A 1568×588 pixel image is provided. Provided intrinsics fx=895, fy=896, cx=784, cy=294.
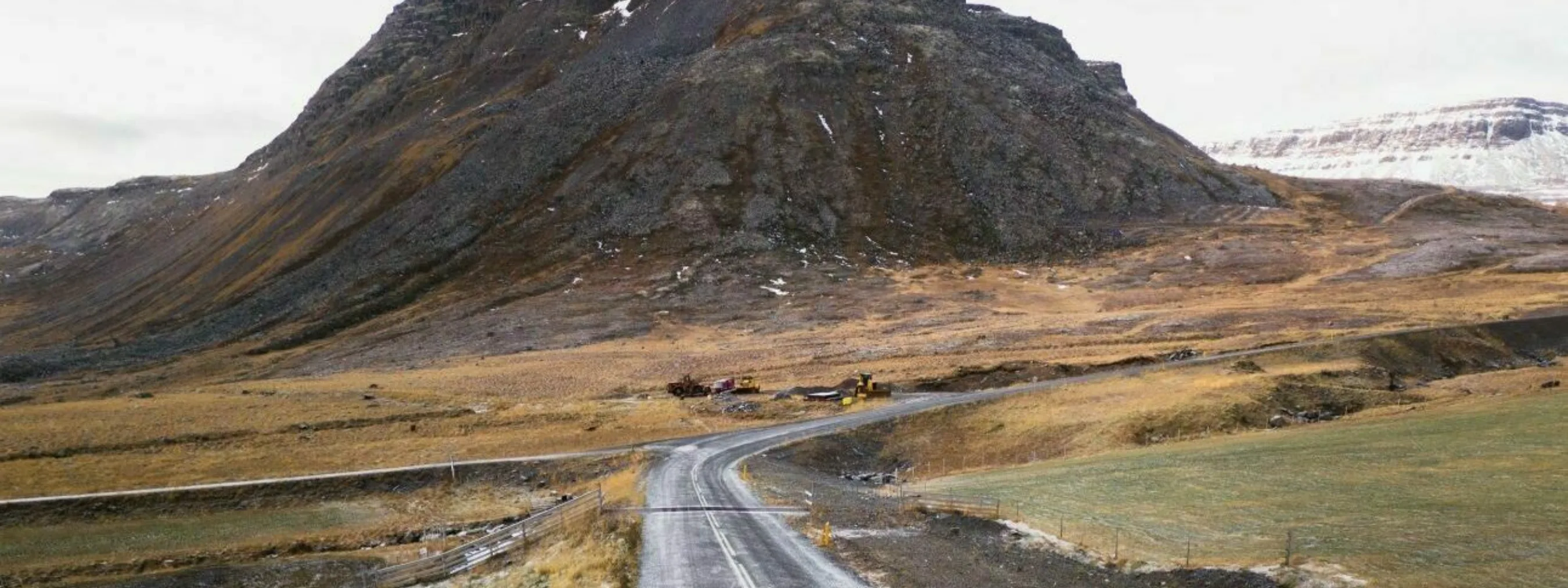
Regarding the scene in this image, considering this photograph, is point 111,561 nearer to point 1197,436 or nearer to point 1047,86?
point 1197,436

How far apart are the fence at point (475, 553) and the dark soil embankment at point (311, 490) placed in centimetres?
1128

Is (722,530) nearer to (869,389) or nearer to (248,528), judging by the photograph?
(248,528)

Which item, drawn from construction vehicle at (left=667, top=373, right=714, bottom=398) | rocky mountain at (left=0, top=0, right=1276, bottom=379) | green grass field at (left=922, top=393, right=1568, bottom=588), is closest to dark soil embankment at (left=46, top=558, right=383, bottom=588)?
green grass field at (left=922, top=393, right=1568, bottom=588)

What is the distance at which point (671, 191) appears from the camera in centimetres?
12988

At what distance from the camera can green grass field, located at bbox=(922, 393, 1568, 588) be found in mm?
16406

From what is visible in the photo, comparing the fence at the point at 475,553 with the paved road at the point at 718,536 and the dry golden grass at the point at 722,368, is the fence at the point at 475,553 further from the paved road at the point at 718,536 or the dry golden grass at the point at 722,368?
the dry golden grass at the point at 722,368

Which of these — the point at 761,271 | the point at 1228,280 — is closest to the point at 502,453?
the point at 761,271

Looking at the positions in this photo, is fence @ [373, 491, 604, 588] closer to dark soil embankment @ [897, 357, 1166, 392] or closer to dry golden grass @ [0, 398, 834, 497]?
dry golden grass @ [0, 398, 834, 497]

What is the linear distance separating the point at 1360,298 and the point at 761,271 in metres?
64.0

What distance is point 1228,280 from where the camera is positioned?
101875 mm

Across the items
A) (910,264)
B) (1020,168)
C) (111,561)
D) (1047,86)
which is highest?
(1047,86)

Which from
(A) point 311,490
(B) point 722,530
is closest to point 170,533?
(A) point 311,490

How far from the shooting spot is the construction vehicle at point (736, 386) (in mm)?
61312

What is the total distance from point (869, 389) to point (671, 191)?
7804cm
